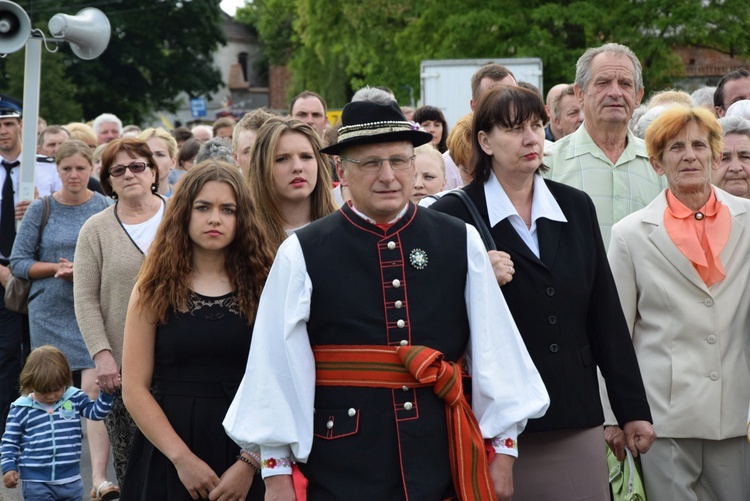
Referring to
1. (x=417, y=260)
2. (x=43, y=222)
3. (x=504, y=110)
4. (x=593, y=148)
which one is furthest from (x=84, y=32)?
(x=417, y=260)

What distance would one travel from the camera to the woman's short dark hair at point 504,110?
464 cm

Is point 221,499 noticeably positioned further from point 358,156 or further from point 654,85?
point 654,85

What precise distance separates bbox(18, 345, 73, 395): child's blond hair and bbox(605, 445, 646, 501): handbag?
123 inches

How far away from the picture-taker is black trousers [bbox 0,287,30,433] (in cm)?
946

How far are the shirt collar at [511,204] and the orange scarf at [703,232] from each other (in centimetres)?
77

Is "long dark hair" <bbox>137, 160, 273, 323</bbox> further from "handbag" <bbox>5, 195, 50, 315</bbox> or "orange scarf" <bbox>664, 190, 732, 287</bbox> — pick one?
"handbag" <bbox>5, 195, 50, 315</bbox>

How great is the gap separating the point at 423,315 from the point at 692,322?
1.57m

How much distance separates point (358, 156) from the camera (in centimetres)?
419

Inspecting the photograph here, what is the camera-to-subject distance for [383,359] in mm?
4031

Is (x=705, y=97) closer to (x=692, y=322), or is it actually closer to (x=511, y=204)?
(x=692, y=322)

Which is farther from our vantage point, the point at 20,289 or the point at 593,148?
the point at 20,289

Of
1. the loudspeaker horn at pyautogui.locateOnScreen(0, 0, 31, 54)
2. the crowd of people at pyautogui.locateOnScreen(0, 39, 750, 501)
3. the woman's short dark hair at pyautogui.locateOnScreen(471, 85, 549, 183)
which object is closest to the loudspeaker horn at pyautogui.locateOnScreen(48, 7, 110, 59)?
the loudspeaker horn at pyautogui.locateOnScreen(0, 0, 31, 54)

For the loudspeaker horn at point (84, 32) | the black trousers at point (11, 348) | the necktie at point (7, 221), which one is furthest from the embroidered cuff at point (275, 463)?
the loudspeaker horn at point (84, 32)

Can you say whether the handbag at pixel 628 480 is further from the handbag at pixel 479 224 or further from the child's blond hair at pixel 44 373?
the child's blond hair at pixel 44 373
